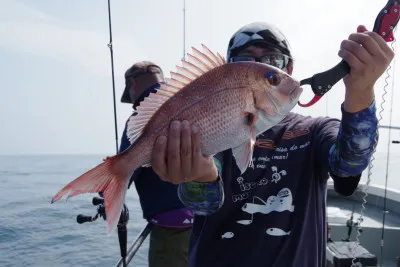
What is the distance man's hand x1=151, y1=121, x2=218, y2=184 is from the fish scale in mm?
35

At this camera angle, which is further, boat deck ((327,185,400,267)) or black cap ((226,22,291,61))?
boat deck ((327,185,400,267))

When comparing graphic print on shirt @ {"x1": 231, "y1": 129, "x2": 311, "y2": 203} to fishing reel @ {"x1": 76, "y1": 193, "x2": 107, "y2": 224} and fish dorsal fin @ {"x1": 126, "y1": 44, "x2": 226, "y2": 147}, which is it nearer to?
fish dorsal fin @ {"x1": 126, "y1": 44, "x2": 226, "y2": 147}

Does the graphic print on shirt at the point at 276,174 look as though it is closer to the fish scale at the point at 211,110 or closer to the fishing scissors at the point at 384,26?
the fish scale at the point at 211,110

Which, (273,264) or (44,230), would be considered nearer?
(273,264)

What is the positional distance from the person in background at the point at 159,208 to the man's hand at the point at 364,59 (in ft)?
7.59

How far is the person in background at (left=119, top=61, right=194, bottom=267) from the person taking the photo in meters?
3.46

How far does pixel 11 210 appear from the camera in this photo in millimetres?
13602

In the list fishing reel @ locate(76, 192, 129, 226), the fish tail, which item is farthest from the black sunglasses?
fishing reel @ locate(76, 192, 129, 226)

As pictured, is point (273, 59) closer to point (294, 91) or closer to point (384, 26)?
point (294, 91)

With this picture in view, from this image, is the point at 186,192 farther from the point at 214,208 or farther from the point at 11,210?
the point at 11,210

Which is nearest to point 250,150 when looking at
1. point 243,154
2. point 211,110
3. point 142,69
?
point 243,154

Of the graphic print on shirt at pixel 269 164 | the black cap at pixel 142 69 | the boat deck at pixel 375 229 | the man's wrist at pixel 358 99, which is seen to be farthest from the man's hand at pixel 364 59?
the boat deck at pixel 375 229

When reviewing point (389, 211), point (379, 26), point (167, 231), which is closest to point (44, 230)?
point (167, 231)

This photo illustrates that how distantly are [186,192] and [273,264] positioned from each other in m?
0.59
